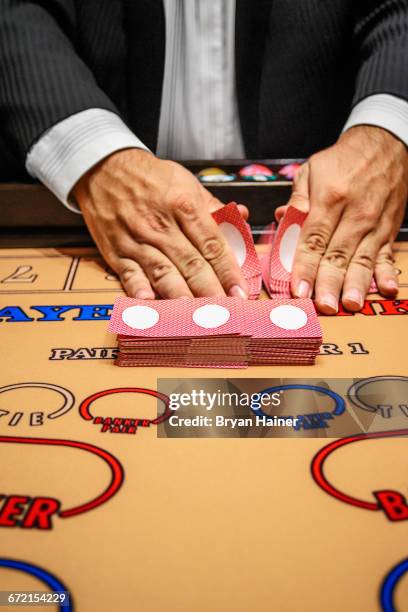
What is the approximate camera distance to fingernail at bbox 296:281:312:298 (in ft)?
3.63

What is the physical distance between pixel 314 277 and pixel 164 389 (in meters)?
0.44

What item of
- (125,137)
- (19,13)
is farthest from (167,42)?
(125,137)

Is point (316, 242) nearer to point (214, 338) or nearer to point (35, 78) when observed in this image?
point (214, 338)

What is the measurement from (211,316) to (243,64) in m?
0.99

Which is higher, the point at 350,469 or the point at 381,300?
the point at 381,300

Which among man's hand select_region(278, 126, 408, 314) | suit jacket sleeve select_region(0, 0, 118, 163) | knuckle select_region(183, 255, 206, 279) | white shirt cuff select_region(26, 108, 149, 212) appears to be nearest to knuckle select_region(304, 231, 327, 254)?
man's hand select_region(278, 126, 408, 314)

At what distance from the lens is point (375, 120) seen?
1.36 m

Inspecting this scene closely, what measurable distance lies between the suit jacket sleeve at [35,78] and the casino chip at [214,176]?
0.26 m

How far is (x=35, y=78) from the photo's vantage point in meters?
1.37

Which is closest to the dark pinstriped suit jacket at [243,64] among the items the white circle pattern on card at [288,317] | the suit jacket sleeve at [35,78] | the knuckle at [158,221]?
the suit jacket sleeve at [35,78]

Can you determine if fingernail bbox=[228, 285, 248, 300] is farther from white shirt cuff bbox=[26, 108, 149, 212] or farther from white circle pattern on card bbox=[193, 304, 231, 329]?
white shirt cuff bbox=[26, 108, 149, 212]

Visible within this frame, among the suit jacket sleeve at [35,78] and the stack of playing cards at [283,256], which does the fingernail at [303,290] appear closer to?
the stack of playing cards at [283,256]

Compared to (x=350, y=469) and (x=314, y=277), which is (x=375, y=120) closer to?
(x=314, y=277)

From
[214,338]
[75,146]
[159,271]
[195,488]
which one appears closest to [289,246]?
[159,271]
